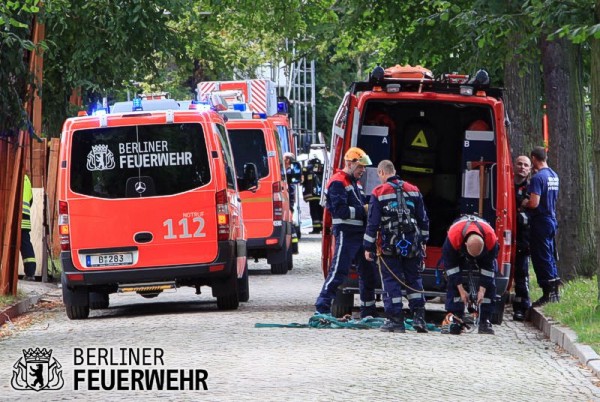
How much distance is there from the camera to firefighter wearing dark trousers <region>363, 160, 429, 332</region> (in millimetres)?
15625

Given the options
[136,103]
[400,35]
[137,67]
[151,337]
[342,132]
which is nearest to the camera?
[151,337]

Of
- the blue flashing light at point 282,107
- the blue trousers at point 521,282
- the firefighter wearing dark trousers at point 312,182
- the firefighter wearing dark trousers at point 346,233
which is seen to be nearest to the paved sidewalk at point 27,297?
the firefighter wearing dark trousers at point 346,233

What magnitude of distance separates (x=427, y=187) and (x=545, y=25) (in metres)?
2.58

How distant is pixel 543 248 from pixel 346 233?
2791 millimetres

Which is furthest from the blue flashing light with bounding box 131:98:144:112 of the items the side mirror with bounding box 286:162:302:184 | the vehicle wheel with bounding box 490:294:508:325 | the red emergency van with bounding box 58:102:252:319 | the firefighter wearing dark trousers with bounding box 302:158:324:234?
the firefighter wearing dark trousers with bounding box 302:158:324:234

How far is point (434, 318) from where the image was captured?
1792 centimetres

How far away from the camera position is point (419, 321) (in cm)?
1580

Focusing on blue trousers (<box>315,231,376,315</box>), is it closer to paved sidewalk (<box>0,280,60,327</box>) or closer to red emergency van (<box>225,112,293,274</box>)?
paved sidewalk (<box>0,280,60,327</box>)

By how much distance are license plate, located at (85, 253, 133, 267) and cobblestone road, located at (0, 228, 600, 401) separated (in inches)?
24.8

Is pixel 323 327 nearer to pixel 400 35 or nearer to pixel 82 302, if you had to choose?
pixel 82 302

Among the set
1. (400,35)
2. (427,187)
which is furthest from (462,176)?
(400,35)

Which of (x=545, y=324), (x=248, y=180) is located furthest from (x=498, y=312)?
(x=248, y=180)

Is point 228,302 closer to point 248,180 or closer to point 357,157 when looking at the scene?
point 248,180

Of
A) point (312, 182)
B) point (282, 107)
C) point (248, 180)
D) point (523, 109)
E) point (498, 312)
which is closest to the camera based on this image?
point (498, 312)
